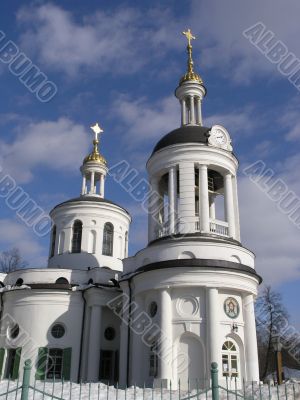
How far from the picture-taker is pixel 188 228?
63.8 ft

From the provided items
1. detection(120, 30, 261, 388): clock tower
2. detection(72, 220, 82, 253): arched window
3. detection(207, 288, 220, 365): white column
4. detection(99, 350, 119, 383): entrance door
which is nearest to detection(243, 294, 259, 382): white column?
detection(120, 30, 261, 388): clock tower

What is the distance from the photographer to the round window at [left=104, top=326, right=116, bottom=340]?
72.8ft

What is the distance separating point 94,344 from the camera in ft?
68.6

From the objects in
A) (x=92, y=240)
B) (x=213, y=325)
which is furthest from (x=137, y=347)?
(x=92, y=240)

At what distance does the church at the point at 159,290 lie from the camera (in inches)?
674

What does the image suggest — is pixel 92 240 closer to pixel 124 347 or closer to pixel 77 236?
pixel 77 236

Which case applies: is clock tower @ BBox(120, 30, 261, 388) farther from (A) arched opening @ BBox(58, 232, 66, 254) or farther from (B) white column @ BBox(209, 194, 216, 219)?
(A) arched opening @ BBox(58, 232, 66, 254)

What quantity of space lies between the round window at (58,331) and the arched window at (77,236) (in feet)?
20.0

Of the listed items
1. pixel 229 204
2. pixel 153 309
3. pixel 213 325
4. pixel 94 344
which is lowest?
pixel 94 344

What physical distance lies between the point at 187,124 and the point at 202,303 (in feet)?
32.9

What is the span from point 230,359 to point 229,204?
676cm

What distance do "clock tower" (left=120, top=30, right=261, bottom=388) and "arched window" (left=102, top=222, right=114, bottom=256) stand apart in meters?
6.48

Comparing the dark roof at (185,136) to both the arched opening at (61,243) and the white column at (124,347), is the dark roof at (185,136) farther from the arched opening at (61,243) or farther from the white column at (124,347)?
the arched opening at (61,243)

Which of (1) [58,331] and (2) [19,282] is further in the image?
(2) [19,282]
